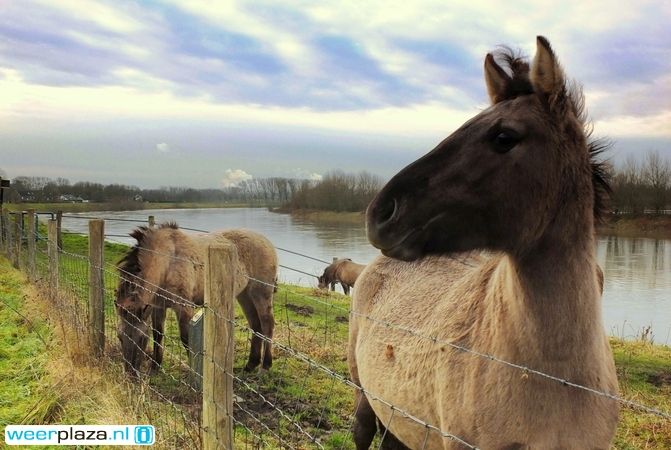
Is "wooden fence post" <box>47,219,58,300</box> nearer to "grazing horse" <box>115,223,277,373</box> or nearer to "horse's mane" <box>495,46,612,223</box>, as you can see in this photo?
"grazing horse" <box>115,223,277,373</box>

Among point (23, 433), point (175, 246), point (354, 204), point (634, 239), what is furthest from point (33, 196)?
point (634, 239)

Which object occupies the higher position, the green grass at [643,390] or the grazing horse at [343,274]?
the green grass at [643,390]

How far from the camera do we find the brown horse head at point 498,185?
1.97 m

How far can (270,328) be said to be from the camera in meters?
7.48

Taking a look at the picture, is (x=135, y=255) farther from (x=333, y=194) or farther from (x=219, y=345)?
(x=333, y=194)

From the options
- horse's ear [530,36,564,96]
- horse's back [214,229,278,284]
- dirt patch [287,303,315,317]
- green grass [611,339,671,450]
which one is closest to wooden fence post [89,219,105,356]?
horse's back [214,229,278,284]

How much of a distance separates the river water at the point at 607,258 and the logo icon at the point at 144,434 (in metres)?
4.26

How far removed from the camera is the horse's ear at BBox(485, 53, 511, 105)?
2.21 meters

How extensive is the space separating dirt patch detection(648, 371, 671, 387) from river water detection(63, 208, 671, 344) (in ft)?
7.93

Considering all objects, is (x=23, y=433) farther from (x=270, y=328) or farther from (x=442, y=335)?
(x=270, y=328)

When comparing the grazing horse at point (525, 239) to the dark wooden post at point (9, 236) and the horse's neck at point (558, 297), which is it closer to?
the horse's neck at point (558, 297)

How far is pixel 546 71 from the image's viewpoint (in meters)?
2.00

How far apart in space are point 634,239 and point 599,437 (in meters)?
35.5

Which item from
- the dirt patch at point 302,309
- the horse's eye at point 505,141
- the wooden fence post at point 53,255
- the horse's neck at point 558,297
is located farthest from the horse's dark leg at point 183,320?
the horse's eye at point 505,141
